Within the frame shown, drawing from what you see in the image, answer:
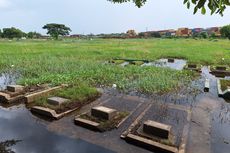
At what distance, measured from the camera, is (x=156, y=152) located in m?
5.49

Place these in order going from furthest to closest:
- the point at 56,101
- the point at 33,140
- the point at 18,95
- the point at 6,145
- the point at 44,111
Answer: the point at 18,95 → the point at 56,101 → the point at 44,111 → the point at 33,140 → the point at 6,145

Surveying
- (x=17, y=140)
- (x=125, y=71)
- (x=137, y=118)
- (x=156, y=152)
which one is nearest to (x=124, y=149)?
(x=156, y=152)

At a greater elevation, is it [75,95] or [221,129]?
[75,95]

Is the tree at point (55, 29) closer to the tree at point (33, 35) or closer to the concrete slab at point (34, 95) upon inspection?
the tree at point (33, 35)

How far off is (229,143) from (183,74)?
349 inches

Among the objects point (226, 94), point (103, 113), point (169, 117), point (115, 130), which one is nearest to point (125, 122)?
point (115, 130)

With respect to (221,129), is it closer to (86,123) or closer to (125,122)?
(125,122)

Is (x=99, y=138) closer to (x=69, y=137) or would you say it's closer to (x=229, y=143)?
(x=69, y=137)

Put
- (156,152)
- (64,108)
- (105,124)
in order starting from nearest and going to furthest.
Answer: (156,152) < (105,124) < (64,108)

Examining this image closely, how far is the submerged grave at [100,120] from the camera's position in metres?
6.52

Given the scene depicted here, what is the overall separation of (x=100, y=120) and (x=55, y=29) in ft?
239

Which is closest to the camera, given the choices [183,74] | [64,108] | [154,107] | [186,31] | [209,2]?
[209,2]

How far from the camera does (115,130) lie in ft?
21.4

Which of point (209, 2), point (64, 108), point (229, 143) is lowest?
point (229, 143)
